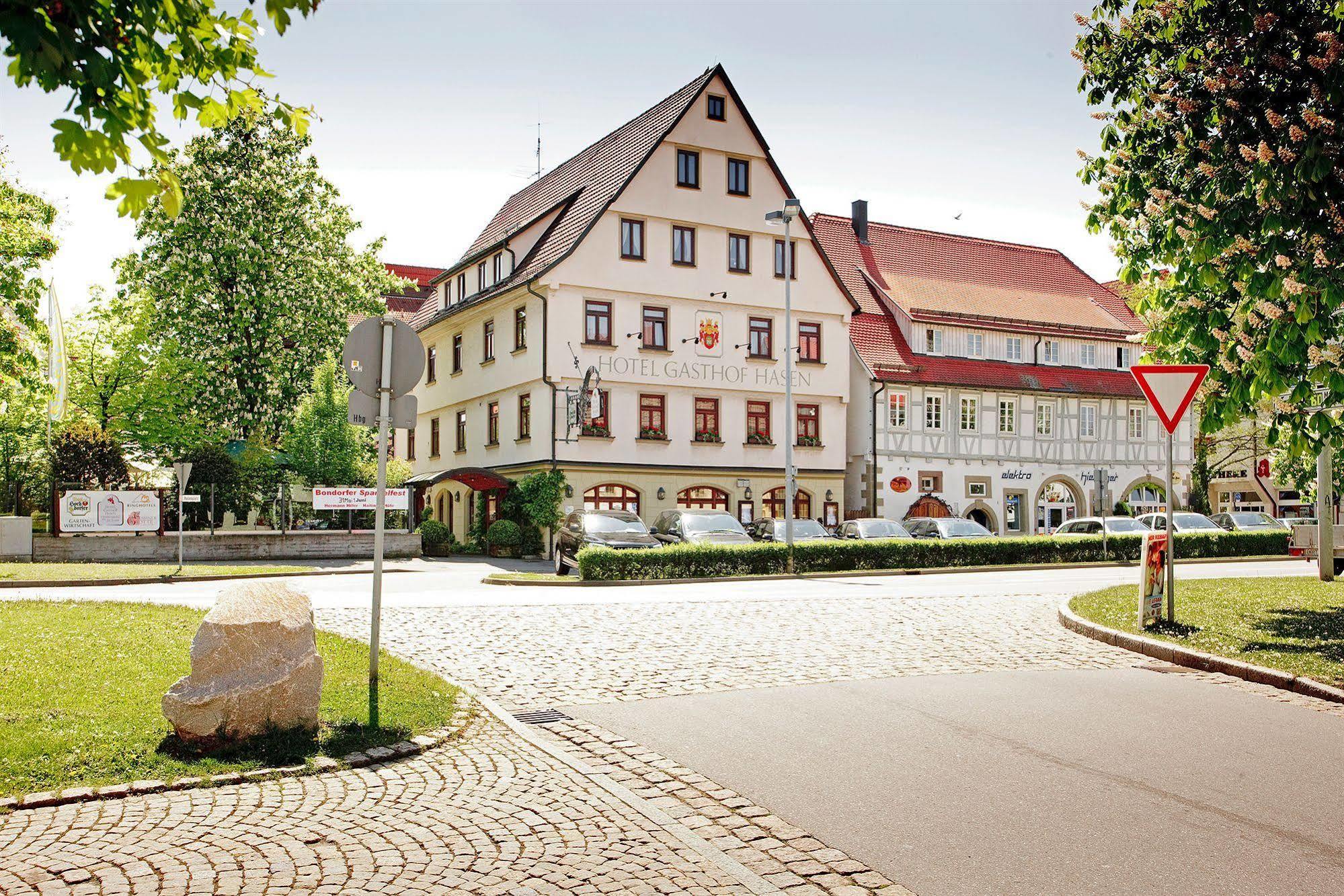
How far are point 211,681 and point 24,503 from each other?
A: 33.6 m

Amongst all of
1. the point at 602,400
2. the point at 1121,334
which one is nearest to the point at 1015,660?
the point at 602,400

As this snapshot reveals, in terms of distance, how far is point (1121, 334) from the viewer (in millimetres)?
56594

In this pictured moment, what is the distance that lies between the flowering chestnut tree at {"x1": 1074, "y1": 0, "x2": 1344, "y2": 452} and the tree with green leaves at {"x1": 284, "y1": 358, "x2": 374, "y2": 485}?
106ft

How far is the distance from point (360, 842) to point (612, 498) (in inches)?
1419

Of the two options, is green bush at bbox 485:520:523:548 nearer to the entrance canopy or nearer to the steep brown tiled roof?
the entrance canopy

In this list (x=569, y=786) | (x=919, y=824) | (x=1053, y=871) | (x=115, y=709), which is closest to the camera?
(x=1053, y=871)

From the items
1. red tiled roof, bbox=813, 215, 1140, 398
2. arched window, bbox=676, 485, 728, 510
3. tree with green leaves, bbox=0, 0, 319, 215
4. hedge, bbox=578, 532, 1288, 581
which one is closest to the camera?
tree with green leaves, bbox=0, 0, 319, 215

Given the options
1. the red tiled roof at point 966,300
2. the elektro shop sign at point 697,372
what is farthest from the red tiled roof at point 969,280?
the elektro shop sign at point 697,372

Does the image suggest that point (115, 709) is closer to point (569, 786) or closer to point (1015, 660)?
point (569, 786)

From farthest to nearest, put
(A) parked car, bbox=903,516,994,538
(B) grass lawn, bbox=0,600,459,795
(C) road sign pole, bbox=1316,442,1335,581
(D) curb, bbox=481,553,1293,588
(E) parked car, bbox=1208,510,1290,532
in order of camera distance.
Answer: (E) parked car, bbox=1208,510,1290,532 < (A) parked car, bbox=903,516,994,538 < (D) curb, bbox=481,553,1293,588 < (C) road sign pole, bbox=1316,442,1335,581 < (B) grass lawn, bbox=0,600,459,795

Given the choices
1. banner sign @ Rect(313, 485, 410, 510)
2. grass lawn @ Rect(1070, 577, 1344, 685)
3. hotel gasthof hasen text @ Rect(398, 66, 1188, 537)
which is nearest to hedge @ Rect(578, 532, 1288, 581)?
hotel gasthof hasen text @ Rect(398, 66, 1188, 537)

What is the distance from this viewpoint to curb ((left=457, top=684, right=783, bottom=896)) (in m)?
5.35

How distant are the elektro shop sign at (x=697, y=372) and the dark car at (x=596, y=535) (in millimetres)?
10116

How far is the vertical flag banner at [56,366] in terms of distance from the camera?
3619cm
